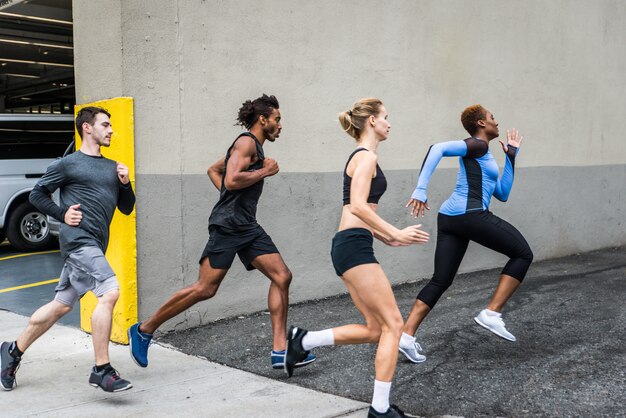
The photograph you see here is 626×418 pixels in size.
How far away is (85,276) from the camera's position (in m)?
4.79

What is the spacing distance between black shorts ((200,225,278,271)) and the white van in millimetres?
6629

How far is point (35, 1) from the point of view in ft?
31.2

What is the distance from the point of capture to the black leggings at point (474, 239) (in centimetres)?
536

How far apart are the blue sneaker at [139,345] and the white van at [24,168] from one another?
256 inches

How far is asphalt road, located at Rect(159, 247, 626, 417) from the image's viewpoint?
4531 millimetres

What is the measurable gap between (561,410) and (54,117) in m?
9.40

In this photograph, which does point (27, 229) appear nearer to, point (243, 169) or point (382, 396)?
point (243, 169)

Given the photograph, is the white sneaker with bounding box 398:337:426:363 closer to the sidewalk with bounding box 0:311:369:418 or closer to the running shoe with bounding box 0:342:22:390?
the sidewalk with bounding box 0:311:369:418

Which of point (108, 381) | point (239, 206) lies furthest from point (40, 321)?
point (239, 206)

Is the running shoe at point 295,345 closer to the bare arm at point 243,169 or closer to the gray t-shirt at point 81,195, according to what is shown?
the bare arm at point 243,169

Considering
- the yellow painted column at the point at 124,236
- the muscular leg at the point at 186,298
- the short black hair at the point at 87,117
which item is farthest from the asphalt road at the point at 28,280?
the short black hair at the point at 87,117

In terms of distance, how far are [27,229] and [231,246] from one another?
702cm

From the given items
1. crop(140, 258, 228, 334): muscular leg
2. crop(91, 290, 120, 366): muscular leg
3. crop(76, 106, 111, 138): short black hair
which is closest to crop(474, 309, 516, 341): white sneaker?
crop(140, 258, 228, 334): muscular leg

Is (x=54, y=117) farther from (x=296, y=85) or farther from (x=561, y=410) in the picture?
(x=561, y=410)
